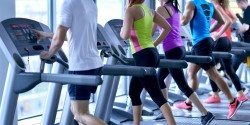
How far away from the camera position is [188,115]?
5.33 m

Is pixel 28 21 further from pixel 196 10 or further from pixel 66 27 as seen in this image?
pixel 196 10

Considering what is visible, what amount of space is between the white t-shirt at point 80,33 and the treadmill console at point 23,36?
14.3 inches

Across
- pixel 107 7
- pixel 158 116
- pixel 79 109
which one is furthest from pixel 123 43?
pixel 107 7

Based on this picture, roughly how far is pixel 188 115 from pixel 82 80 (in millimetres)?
2815

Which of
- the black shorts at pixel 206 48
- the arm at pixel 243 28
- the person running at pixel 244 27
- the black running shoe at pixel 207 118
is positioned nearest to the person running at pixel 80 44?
the black running shoe at pixel 207 118

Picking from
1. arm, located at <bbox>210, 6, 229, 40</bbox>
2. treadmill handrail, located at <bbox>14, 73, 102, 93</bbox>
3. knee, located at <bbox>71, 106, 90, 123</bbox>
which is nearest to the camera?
treadmill handrail, located at <bbox>14, 73, 102, 93</bbox>

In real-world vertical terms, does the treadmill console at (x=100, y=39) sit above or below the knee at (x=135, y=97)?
above

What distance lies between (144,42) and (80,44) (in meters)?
0.82

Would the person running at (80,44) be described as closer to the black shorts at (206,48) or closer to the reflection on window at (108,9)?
the black shorts at (206,48)

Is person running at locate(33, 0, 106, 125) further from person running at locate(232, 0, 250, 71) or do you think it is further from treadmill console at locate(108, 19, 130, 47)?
person running at locate(232, 0, 250, 71)

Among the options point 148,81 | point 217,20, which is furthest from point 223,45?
point 148,81

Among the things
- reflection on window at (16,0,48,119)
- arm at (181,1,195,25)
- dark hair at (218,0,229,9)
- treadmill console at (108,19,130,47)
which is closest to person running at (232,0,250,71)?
dark hair at (218,0,229,9)

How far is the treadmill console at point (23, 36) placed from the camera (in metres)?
3.21

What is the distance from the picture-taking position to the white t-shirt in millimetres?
2967
